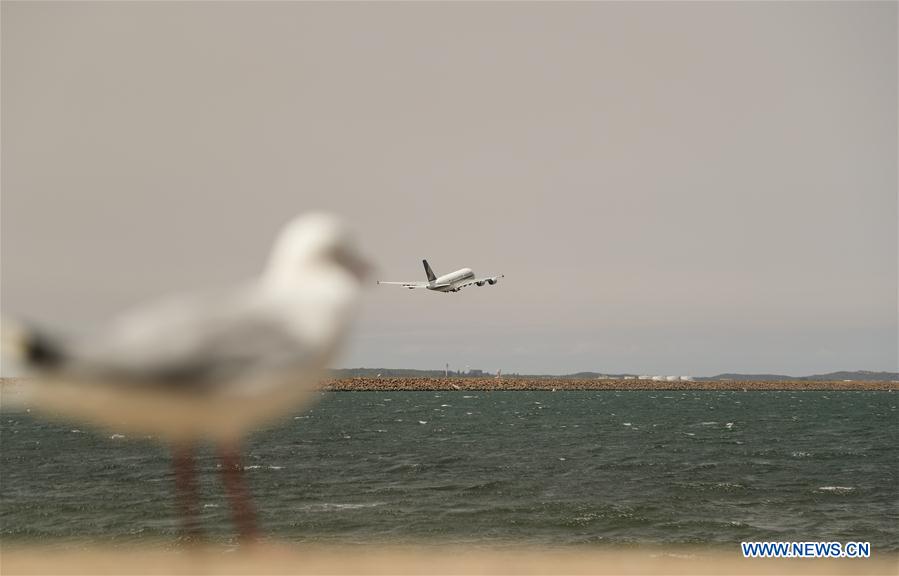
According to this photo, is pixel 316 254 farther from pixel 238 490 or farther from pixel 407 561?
pixel 407 561

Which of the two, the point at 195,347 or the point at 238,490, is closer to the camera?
the point at 195,347

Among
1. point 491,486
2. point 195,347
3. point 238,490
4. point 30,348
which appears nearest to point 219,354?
point 195,347

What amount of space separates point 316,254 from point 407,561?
441 inches

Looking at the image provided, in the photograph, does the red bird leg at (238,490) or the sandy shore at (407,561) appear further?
the sandy shore at (407,561)

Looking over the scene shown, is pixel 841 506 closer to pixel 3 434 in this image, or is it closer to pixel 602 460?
pixel 602 460

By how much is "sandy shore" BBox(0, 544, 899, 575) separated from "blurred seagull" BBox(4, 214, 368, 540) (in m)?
7.20

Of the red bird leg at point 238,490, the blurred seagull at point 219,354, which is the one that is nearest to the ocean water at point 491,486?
the red bird leg at point 238,490

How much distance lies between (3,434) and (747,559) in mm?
59508

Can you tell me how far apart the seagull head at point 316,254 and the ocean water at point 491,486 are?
15.9 metres

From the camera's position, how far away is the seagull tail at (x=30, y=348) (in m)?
3.62

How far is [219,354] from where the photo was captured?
159 inches

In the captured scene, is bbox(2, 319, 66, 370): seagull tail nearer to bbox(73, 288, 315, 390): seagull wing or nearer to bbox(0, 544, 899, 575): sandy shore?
bbox(73, 288, 315, 390): seagull wing

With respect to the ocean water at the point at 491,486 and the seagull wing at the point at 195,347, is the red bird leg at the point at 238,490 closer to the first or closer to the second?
the seagull wing at the point at 195,347

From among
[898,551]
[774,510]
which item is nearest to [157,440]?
[774,510]
